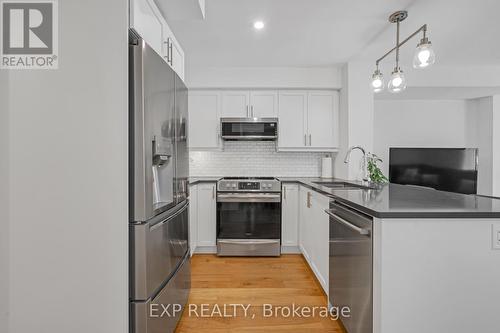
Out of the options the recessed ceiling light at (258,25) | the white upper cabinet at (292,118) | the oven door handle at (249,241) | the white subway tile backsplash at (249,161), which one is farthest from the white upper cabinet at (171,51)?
the oven door handle at (249,241)

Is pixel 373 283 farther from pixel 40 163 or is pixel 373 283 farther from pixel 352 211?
pixel 40 163

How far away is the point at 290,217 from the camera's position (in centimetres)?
376

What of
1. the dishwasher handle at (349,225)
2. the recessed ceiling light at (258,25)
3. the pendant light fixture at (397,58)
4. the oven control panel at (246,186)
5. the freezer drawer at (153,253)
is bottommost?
Result: the freezer drawer at (153,253)

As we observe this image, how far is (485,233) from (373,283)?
563mm

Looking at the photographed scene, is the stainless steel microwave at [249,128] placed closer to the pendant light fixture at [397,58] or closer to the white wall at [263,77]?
the white wall at [263,77]

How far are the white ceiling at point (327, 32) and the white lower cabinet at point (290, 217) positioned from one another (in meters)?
1.65

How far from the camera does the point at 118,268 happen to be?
1401 millimetres

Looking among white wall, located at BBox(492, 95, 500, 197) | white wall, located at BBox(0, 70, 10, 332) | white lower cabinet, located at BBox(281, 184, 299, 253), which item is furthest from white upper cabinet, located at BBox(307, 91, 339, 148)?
white wall, located at BBox(0, 70, 10, 332)

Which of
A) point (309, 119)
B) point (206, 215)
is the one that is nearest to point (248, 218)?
point (206, 215)

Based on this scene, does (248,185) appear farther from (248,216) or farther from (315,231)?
(315,231)

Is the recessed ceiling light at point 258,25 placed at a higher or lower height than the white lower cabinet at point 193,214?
higher

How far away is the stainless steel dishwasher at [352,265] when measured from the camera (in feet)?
5.00

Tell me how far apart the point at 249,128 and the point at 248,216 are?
1.16 m

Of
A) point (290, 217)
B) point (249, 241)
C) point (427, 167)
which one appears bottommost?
point (249, 241)
